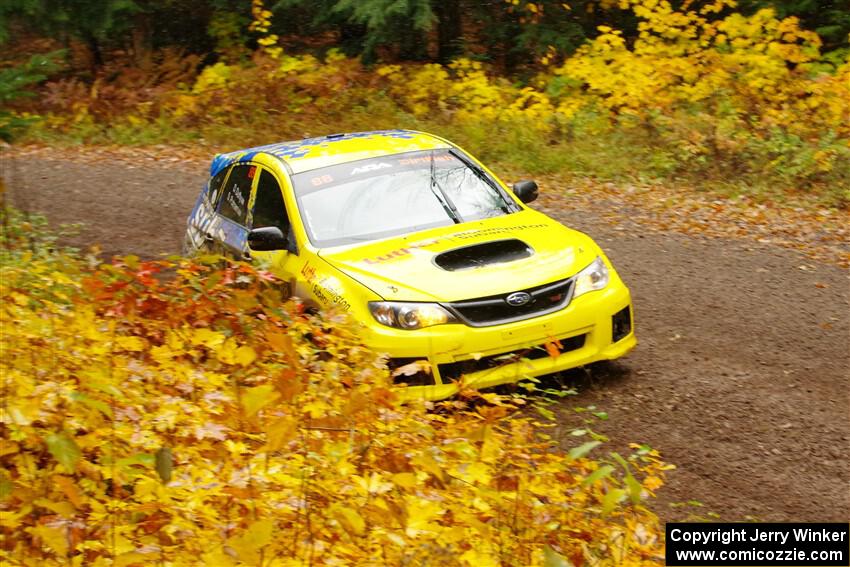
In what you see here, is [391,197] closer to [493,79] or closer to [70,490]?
[70,490]

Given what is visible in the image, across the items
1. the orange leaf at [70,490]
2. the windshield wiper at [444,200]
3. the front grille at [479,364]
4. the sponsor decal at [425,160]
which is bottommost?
the front grille at [479,364]

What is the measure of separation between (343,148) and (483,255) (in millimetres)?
2033

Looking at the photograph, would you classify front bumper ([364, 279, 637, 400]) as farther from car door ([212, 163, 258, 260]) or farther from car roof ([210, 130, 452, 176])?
car door ([212, 163, 258, 260])

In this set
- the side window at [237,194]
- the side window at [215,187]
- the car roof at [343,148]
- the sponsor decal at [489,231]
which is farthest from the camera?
the side window at [215,187]

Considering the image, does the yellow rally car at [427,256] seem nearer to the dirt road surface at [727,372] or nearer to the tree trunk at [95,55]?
the dirt road surface at [727,372]

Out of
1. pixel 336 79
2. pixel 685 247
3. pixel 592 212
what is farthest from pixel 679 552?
pixel 336 79

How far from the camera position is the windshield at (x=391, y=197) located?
7469mm

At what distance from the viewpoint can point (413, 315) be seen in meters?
6.40

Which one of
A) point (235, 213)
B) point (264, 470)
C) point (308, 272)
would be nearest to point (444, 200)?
point (308, 272)

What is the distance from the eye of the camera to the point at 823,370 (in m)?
7.31

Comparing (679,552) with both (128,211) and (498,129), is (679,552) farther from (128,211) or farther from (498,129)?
(498,129)

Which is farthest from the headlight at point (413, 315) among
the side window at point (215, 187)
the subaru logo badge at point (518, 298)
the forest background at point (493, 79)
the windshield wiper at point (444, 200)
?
the forest background at point (493, 79)

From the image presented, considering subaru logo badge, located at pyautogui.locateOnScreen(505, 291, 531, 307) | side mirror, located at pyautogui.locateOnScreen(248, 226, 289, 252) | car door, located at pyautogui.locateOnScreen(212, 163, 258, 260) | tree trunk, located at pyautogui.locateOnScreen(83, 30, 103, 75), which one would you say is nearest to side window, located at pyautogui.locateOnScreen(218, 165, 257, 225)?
car door, located at pyautogui.locateOnScreen(212, 163, 258, 260)

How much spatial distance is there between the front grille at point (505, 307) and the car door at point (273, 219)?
1.39 metres
